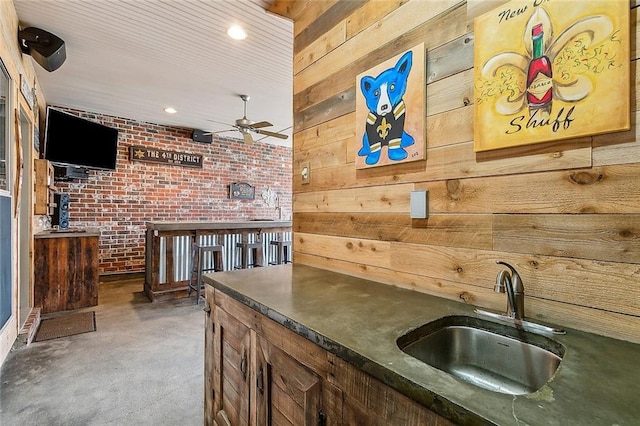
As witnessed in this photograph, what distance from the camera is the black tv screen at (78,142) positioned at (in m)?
4.15

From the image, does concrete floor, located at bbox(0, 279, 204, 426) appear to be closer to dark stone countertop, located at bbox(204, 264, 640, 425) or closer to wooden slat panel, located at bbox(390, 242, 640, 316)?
dark stone countertop, located at bbox(204, 264, 640, 425)

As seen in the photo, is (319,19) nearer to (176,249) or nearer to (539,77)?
(539,77)

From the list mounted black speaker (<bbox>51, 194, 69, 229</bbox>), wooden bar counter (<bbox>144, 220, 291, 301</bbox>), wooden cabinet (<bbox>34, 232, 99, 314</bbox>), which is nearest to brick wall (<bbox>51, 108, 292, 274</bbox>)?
mounted black speaker (<bbox>51, 194, 69, 229</bbox>)

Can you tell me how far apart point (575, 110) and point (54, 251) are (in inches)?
183

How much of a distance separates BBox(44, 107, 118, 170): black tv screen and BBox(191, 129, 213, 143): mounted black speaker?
4.82 ft

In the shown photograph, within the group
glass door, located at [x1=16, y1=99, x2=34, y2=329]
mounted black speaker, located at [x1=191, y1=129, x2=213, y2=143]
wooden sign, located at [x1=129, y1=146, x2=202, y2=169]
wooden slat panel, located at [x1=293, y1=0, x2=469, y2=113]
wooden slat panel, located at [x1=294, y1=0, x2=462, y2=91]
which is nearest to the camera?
wooden slat panel, located at [x1=293, y1=0, x2=469, y2=113]

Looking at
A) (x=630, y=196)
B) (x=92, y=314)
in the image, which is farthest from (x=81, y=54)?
(x=630, y=196)

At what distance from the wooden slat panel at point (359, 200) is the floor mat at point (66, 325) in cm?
273

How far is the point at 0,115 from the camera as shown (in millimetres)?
2521

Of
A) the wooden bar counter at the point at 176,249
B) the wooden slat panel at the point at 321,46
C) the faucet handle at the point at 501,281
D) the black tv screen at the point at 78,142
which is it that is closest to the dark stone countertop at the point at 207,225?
the wooden bar counter at the point at 176,249

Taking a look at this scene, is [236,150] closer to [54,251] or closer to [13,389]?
[54,251]

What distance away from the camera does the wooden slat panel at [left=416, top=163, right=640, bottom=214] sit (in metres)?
0.91

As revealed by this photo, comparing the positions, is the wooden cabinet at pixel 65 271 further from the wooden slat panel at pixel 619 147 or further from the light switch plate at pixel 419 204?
the wooden slat panel at pixel 619 147

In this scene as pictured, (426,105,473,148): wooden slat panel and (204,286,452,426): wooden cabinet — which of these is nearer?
(204,286,452,426): wooden cabinet
